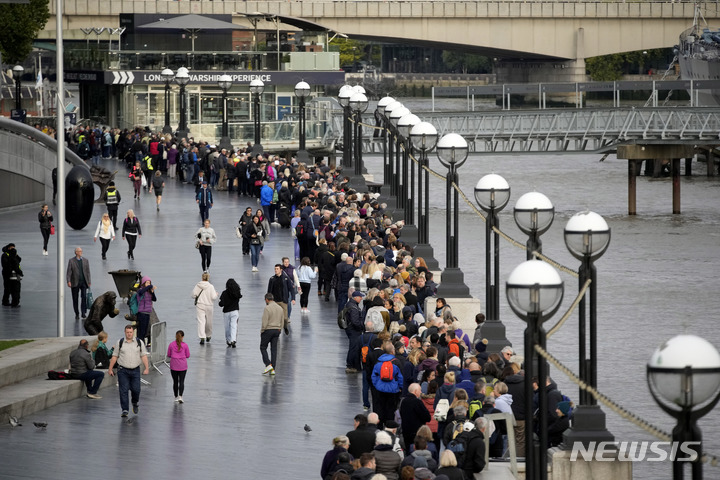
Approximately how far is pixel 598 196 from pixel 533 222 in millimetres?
52689

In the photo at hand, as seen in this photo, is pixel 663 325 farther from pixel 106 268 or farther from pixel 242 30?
pixel 242 30

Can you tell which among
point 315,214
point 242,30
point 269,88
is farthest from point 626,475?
point 242,30

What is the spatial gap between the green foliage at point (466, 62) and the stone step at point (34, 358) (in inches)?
5191

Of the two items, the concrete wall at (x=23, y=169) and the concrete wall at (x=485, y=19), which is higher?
the concrete wall at (x=485, y=19)

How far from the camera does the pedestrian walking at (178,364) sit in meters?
18.3

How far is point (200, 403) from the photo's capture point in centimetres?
1852

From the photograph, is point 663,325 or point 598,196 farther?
point 598,196

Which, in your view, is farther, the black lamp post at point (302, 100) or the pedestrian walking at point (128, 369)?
the black lamp post at point (302, 100)

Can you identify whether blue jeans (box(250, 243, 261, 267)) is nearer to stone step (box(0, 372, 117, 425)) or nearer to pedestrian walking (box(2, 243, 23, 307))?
pedestrian walking (box(2, 243, 23, 307))

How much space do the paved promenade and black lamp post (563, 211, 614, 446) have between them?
135 inches

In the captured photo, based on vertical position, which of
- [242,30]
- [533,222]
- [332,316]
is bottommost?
[332,316]

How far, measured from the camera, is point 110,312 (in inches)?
844

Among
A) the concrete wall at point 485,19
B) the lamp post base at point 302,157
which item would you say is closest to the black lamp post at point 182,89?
the lamp post base at point 302,157

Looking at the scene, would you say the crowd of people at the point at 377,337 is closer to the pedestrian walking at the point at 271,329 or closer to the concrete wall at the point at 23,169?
the pedestrian walking at the point at 271,329
